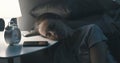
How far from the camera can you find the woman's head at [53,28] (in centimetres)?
177

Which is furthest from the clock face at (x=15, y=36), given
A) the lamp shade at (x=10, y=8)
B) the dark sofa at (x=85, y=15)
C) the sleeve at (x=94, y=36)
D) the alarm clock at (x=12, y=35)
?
the sleeve at (x=94, y=36)

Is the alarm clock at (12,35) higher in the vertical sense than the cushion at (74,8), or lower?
lower

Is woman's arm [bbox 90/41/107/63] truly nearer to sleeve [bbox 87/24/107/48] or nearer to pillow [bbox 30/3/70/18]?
sleeve [bbox 87/24/107/48]

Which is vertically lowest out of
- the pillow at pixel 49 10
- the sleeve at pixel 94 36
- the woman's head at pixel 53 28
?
the sleeve at pixel 94 36

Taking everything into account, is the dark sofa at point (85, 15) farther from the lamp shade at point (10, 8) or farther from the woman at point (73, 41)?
the lamp shade at point (10, 8)

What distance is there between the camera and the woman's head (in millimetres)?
1769

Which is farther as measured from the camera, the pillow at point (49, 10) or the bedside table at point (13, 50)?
the pillow at point (49, 10)

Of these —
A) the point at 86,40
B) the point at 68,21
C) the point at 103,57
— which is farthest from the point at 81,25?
the point at 103,57

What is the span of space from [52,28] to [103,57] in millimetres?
404

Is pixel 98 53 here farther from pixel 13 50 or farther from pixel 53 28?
pixel 13 50

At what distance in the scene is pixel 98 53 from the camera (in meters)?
1.75

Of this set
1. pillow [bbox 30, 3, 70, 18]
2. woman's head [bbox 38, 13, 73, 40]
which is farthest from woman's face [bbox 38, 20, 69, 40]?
pillow [bbox 30, 3, 70, 18]

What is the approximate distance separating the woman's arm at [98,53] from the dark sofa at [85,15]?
27 centimetres

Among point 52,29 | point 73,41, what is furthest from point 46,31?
point 73,41
